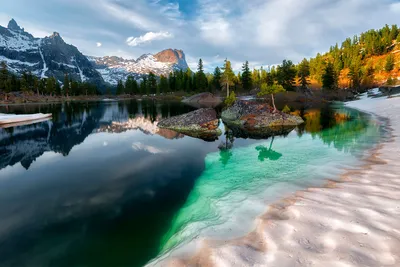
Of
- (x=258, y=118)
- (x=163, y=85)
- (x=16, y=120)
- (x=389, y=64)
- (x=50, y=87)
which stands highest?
(x=389, y=64)

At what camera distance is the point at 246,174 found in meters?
12.2

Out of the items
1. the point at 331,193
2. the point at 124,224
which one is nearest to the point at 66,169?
the point at 124,224

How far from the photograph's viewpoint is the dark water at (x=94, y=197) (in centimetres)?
659

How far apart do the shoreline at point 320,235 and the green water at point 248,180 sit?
2.25 feet

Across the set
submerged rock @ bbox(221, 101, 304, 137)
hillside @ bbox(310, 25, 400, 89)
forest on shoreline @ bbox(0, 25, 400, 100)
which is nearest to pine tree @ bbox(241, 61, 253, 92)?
forest on shoreline @ bbox(0, 25, 400, 100)


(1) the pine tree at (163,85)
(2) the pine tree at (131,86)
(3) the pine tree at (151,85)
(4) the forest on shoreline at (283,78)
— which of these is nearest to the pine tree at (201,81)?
(4) the forest on shoreline at (283,78)

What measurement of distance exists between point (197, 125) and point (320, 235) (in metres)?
23.3

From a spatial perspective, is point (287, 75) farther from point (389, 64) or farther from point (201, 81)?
point (389, 64)

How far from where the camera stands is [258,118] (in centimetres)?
3164

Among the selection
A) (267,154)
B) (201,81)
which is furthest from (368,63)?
(267,154)

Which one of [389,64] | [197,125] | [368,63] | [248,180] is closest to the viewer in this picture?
[248,180]

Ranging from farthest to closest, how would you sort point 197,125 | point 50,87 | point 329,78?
point 50,87
point 329,78
point 197,125

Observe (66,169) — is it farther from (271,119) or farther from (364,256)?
(271,119)

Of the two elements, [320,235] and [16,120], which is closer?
[320,235]
